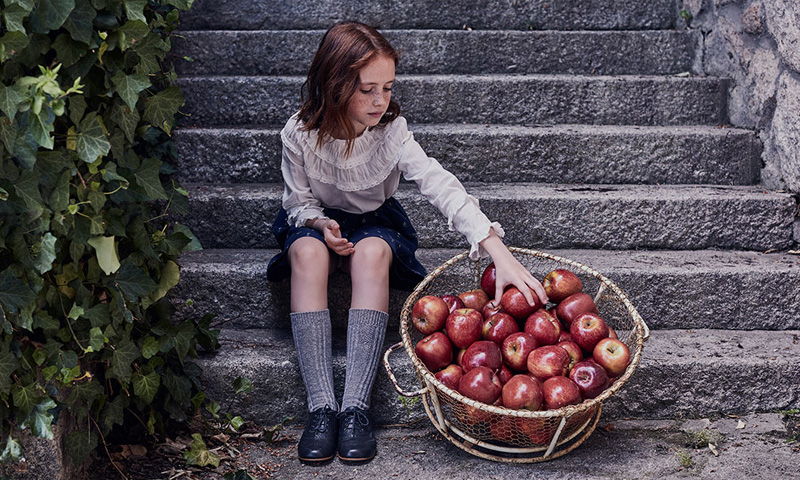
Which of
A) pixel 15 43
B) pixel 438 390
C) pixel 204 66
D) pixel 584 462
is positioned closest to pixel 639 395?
pixel 584 462

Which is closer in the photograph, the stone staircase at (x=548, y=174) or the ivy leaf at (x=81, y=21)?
the ivy leaf at (x=81, y=21)

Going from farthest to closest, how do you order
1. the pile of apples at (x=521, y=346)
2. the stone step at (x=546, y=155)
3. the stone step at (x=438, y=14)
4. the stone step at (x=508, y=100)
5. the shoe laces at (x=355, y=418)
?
the stone step at (x=438, y=14) < the stone step at (x=508, y=100) < the stone step at (x=546, y=155) < the shoe laces at (x=355, y=418) < the pile of apples at (x=521, y=346)

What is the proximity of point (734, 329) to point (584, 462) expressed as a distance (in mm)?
899

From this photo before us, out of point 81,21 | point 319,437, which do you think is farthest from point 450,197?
Answer: point 81,21

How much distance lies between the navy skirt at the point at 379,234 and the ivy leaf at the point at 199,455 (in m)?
0.60

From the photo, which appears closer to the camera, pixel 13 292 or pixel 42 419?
pixel 13 292

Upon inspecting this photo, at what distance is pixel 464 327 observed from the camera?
217 centimetres

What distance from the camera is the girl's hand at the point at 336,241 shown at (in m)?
2.34

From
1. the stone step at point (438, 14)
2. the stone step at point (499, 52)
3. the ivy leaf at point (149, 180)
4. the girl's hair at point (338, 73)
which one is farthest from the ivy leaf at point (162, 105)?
the stone step at point (438, 14)

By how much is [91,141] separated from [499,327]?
1.19m

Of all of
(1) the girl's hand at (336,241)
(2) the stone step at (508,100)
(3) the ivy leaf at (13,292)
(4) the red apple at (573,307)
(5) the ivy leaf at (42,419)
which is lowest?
(5) the ivy leaf at (42,419)

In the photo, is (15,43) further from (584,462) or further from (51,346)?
(584,462)

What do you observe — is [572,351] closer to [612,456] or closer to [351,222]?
[612,456]

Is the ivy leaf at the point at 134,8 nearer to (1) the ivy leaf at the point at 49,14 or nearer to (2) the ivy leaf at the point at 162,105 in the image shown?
(1) the ivy leaf at the point at 49,14
